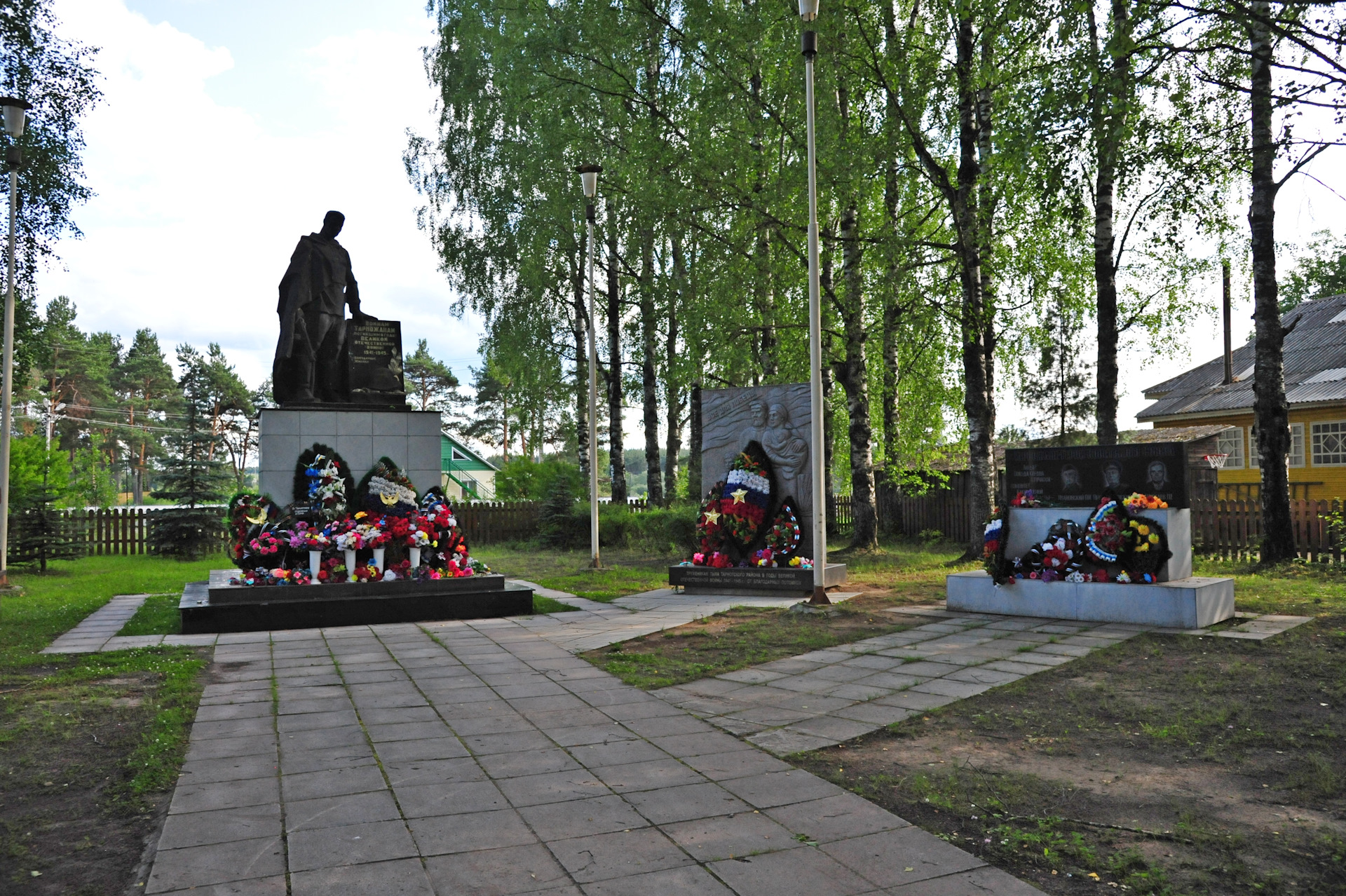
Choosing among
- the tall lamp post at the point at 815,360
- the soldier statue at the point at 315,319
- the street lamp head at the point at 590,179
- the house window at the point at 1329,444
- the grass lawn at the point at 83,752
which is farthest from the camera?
the house window at the point at 1329,444

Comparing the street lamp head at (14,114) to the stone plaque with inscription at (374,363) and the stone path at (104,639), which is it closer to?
the stone plaque with inscription at (374,363)

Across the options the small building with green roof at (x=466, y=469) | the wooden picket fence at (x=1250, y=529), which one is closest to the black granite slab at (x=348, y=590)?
the wooden picket fence at (x=1250, y=529)

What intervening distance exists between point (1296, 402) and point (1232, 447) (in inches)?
147

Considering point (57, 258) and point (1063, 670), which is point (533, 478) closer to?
point (57, 258)

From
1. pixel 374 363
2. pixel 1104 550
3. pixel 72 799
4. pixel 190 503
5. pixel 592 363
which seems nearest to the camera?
pixel 72 799

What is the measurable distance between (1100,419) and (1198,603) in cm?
614

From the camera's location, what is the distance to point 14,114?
12.4 meters

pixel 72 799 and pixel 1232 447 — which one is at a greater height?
pixel 1232 447

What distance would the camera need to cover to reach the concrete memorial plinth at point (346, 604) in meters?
9.02

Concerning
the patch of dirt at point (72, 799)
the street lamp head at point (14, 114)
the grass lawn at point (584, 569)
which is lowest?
the grass lawn at point (584, 569)

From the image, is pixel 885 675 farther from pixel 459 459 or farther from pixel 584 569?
pixel 459 459

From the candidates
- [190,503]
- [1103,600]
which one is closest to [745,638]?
[1103,600]

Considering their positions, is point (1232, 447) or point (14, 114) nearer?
point (14, 114)

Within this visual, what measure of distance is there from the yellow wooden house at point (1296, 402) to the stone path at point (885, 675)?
51.5ft
